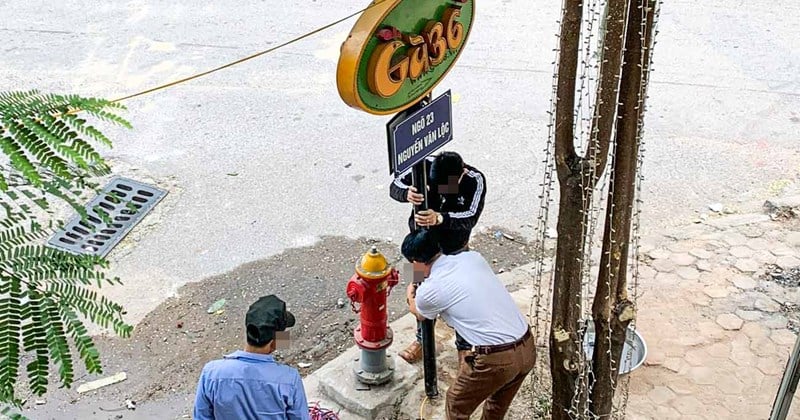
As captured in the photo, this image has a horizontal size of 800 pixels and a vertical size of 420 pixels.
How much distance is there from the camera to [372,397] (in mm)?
4672

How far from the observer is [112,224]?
608cm

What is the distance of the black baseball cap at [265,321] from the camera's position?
3346mm

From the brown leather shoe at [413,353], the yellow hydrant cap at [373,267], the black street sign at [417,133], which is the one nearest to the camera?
the black street sign at [417,133]

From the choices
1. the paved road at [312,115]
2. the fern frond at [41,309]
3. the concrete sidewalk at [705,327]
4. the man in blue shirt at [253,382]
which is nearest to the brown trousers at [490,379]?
the concrete sidewalk at [705,327]

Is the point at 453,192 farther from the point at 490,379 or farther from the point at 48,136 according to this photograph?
the point at 48,136

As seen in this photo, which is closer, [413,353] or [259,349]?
[259,349]

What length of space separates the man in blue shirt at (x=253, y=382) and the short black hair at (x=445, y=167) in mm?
1537

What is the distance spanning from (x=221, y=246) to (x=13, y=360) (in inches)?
170

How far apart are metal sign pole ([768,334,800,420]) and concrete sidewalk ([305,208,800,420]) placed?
1.15 meters

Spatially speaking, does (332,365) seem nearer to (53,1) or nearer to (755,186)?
(755,186)

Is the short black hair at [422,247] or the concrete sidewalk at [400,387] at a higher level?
the short black hair at [422,247]

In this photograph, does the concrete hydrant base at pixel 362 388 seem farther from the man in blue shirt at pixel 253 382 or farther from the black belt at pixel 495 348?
the man in blue shirt at pixel 253 382

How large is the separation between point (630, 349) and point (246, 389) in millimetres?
2438

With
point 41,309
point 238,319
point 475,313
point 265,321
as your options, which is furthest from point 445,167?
point 41,309
